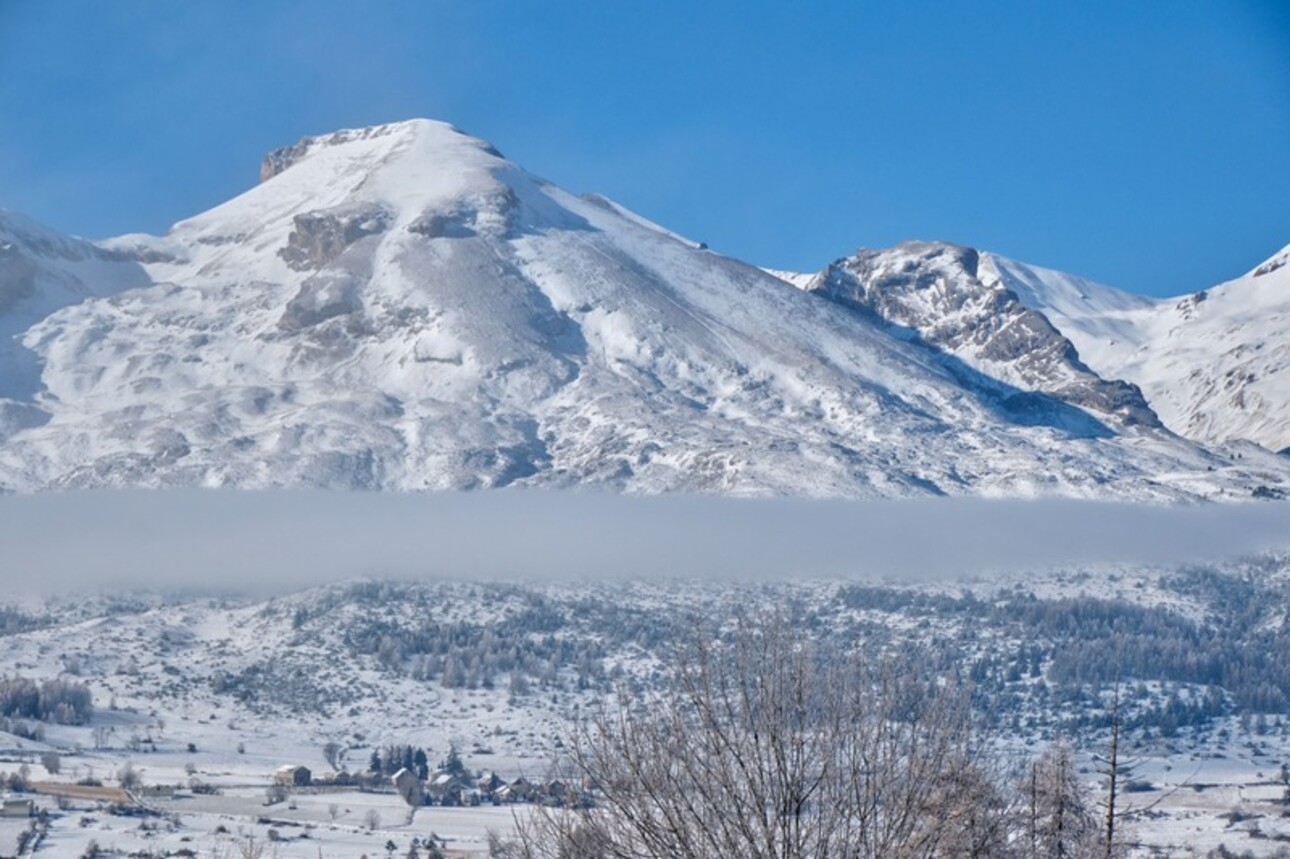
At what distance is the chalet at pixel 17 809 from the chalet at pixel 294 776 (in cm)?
1972

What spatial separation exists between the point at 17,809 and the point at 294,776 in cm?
2184

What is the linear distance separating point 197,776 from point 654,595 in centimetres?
5870

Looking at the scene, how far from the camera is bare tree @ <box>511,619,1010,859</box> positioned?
2142 centimetres

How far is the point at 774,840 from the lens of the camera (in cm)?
2111

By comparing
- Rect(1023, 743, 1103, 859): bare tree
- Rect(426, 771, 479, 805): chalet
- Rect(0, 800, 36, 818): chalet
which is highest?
Rect(1023, 743, 1103, 859): bare tree

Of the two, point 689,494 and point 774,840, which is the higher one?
point 689,494

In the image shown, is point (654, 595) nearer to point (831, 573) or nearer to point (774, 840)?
point (831, 573)

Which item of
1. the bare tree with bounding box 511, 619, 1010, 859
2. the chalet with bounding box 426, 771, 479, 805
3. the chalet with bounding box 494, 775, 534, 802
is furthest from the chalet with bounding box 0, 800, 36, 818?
the bare tree with bounding box 511, 619, 1010, 859

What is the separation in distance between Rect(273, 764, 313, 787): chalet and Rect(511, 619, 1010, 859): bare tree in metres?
72.8

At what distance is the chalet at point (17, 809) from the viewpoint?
73438 millimetres

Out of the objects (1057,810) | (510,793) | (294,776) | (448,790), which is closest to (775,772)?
(1057,810)

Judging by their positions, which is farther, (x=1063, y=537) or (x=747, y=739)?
(x=1063, y=537)

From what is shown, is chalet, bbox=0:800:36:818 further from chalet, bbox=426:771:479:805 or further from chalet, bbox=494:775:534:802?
chalet, bbox=426:771:479:805

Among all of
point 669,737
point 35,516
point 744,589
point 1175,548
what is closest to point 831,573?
point 744,589
